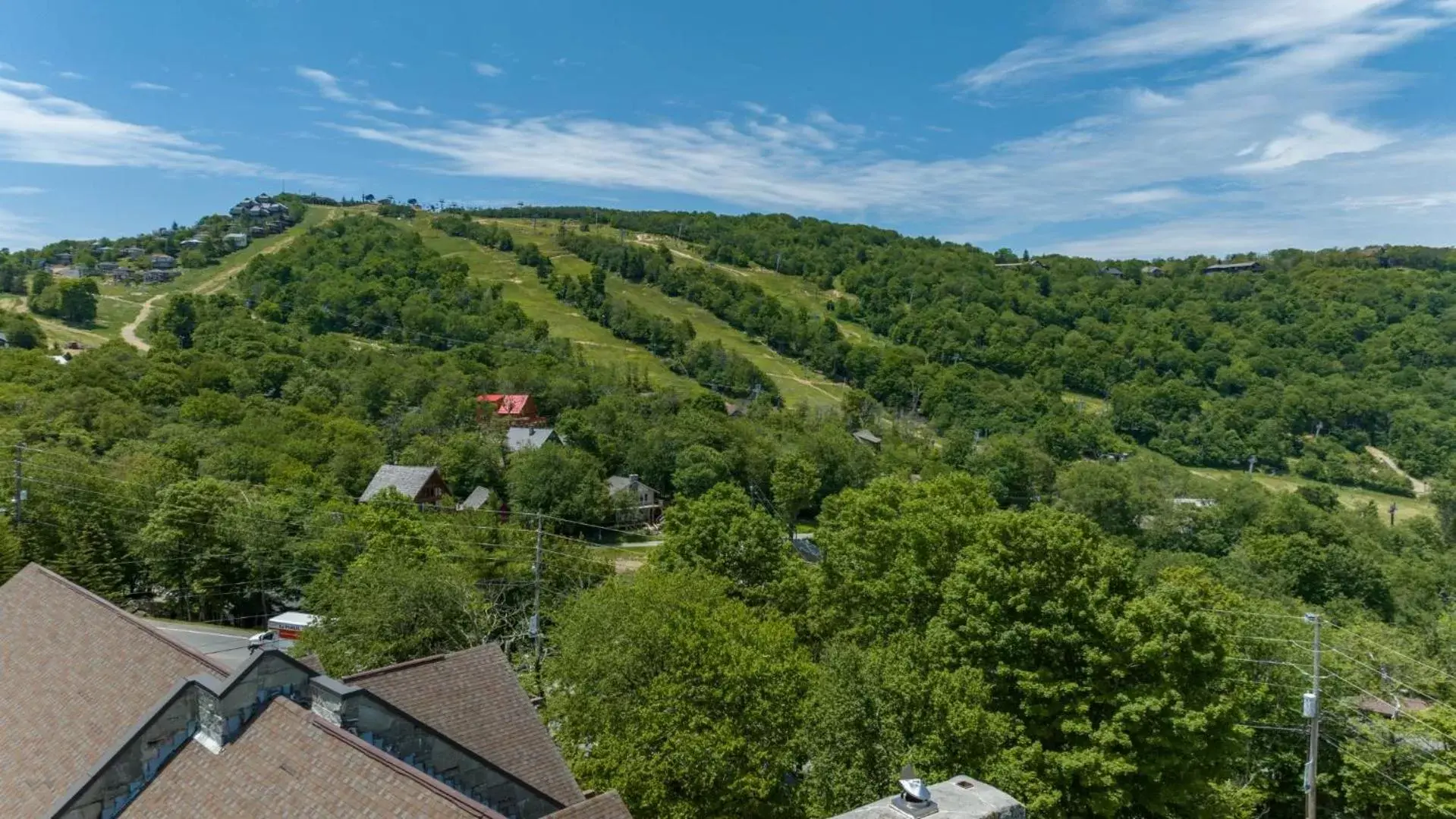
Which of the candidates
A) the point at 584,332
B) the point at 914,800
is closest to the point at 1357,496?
the point at 584,332

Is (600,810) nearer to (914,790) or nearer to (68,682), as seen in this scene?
(914,790)

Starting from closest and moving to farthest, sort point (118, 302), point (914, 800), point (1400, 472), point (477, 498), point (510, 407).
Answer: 1. point (914, 800)
2. point (477, 498)
3. point (510, 407)
4. point (1400, 472)
5. point (118, 302)

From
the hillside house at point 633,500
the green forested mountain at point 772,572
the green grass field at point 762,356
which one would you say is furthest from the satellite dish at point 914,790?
the green grass field at point 762,356

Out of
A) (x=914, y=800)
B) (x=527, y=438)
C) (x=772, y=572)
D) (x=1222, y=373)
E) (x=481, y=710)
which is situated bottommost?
(x=527, y=438)

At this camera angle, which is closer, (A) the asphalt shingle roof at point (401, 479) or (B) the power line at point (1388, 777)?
(B) the power line at point (1388, 777)

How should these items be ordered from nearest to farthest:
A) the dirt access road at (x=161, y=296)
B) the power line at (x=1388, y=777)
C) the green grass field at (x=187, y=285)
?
1. the power line at (x=1388, y=777)
2. the dirt access road at (x=161, y=296)
3. the green grass field at (x=187, y=285)

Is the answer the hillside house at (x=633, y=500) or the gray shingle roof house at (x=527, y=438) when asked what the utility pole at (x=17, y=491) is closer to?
the hillside house at (x=633, y=500)
